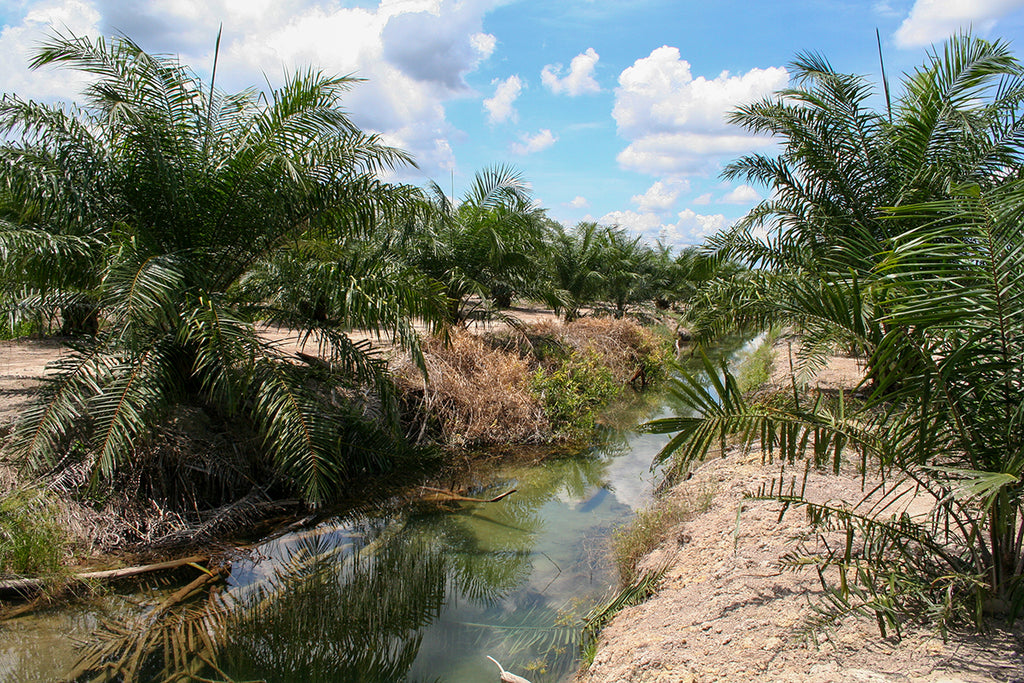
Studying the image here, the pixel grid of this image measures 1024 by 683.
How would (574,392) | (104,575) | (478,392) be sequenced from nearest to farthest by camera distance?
(104,575)
(478,392)
(574,392)

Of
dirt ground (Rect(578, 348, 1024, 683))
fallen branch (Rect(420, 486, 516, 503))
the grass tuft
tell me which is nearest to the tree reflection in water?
fallen branch (Rect(420, 486, 516, 503))

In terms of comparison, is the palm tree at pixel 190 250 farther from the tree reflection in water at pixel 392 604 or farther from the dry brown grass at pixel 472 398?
the dry brown grass at pixel 472 398

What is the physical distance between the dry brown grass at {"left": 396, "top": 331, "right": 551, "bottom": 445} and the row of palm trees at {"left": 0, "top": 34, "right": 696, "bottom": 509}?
5.11 ft

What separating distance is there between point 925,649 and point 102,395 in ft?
19.6

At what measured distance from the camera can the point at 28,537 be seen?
189 inches

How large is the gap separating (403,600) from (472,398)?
431 cm

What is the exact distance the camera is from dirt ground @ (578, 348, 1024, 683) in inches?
120

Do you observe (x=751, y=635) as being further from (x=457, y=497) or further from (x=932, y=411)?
(x=457, y=497)

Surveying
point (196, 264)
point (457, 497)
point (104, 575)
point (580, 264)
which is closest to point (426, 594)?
point (457, 497)

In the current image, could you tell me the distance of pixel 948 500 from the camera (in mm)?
3037

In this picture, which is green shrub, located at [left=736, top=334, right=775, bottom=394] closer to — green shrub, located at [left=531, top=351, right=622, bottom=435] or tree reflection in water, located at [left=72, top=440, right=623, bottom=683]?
green shrub, located at [left=531, top=351, right=622, bottom=435]

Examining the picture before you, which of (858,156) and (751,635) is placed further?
(858,156)

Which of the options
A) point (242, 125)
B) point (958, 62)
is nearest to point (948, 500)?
point (242, 125)

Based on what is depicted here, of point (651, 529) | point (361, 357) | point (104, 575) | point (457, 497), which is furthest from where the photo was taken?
point (457, 497)
